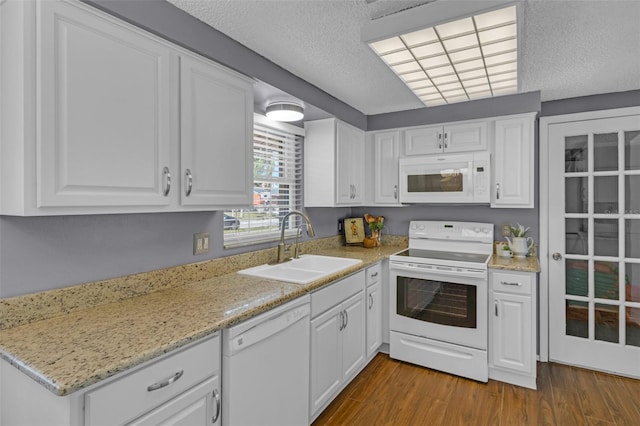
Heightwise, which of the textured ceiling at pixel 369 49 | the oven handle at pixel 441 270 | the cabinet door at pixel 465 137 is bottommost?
the oven handle at pixel 441 270

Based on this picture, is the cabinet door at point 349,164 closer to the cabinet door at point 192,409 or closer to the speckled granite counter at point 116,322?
the speckled granite counter at point 116,322

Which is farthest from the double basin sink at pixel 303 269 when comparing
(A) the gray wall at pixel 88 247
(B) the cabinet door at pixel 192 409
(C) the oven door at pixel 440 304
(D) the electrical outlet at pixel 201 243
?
(B) the cabinet door at pixel 192 409

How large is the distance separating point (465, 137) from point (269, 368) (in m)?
2.59

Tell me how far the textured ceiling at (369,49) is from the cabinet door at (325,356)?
1649mm

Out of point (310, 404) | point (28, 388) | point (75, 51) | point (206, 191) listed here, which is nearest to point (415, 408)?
point (310, 404)

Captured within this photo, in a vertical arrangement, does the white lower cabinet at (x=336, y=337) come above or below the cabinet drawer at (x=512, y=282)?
below

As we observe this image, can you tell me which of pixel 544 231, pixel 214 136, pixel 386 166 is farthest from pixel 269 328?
pixel 544 231

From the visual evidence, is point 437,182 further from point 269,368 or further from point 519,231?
point 269,368

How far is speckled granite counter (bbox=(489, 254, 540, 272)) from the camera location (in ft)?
8.35

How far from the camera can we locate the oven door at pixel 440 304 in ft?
8.67

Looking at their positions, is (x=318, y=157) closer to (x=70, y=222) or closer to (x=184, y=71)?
(x=184, y=71)

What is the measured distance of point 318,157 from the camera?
3061 mm

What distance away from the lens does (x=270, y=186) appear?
280cm

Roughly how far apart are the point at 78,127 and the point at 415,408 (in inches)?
97.9
